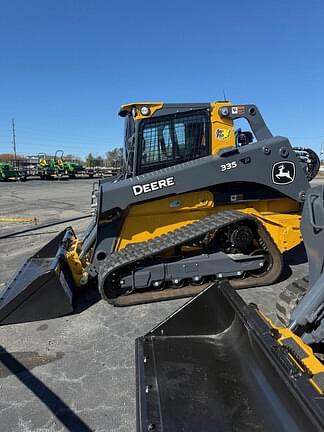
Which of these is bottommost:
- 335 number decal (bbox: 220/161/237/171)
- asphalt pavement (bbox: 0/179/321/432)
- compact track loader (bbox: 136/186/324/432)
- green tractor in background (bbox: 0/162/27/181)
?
asphalt pavement (bbox: 0/179/321/432)

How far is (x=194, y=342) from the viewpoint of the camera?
3000 millimetres

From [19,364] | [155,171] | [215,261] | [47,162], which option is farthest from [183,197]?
[47,162]

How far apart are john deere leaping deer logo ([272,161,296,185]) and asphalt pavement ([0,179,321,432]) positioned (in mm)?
1520

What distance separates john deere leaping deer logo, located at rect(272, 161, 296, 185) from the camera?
4.97 m

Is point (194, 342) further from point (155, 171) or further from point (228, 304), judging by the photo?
point (155, 171)

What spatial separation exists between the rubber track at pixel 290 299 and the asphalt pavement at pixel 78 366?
79 centimetres

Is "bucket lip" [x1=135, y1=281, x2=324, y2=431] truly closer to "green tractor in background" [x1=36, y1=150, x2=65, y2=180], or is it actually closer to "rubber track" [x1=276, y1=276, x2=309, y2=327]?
"rubber track" [x1=276, y1=276, x2=309, y2=327]

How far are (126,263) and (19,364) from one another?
165 cm

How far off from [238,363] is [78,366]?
1462 mm

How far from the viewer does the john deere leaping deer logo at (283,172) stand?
16.3 ft

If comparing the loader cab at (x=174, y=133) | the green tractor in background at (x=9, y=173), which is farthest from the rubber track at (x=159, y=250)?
the green tractor in background at (x=9, y=173)

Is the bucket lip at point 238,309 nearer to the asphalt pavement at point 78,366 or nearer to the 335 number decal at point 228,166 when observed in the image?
the asphalt pavement at point 78,366

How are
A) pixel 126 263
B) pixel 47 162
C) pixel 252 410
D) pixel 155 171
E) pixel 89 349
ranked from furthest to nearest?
pixel 47 162 < pixel 155 171 < pixel 126 263 < pixel 89 349 < pixel 252 410

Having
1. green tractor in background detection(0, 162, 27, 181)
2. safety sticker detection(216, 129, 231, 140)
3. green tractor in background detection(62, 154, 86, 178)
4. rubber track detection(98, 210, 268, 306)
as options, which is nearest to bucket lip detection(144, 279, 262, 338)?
rubber track detection(98, 210, 268, 306)
